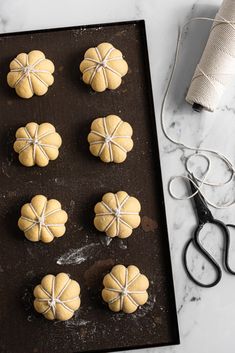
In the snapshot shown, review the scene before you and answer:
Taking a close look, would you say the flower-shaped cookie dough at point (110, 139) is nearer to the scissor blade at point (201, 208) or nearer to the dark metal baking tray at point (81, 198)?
the dark metal baking tray at point (81, 198)

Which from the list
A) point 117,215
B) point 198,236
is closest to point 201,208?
point 198,236

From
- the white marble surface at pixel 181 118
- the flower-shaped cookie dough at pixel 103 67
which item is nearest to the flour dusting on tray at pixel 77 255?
the white marble surface at pixel 181 118

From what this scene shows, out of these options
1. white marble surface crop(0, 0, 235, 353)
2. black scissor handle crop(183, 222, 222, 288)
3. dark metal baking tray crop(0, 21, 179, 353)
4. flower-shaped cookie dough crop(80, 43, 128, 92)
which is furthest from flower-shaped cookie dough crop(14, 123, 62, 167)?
black scissor handle crop(183, 222, 222, 288)

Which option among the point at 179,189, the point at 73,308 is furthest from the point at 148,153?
the point at 73,308

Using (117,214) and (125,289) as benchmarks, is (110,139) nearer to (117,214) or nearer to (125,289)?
(117,214)

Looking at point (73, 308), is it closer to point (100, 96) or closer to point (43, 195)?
point (43, 195)

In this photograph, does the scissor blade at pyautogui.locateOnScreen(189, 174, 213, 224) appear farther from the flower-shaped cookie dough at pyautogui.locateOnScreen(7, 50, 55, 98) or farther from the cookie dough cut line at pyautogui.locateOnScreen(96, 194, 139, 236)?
the flower-shaped cookie dough at pyautogui.locateOnScreen(7, 50, 55, 98)
